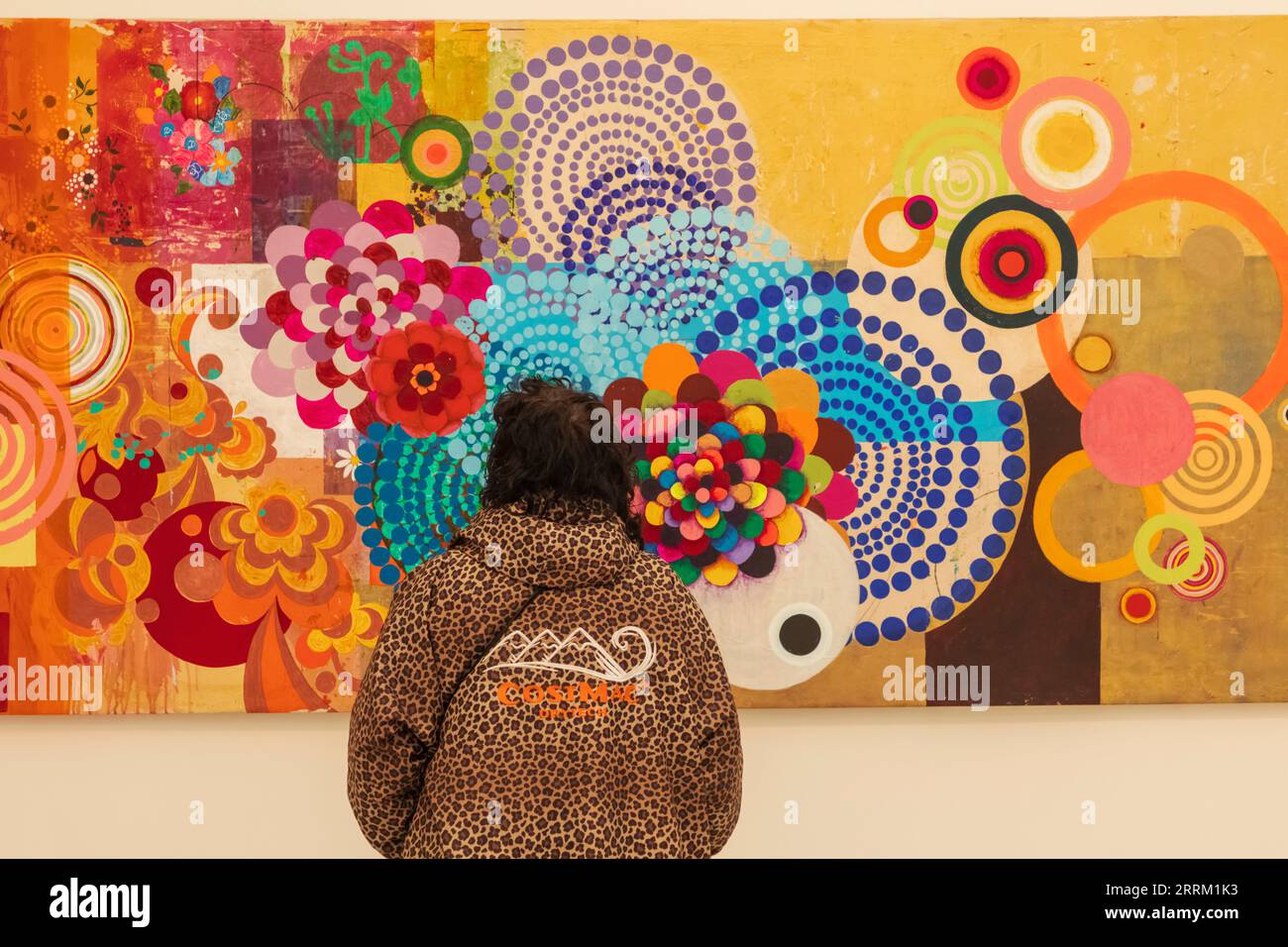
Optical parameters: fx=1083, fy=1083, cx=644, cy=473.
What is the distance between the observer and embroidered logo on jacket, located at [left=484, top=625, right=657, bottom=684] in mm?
1436

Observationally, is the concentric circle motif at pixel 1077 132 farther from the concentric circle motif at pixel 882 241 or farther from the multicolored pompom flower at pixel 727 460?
the multicolored pompom flower at pixel 727 460

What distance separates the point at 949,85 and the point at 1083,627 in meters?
1.17

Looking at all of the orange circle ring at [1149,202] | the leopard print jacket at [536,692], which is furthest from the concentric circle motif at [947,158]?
the leopard print jacket at [536,692]

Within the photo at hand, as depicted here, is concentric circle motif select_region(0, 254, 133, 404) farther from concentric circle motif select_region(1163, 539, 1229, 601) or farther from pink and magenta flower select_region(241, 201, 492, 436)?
concentric circle motif select_region(1163, 539, 1229, 601)

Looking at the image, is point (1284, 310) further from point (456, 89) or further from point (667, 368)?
point (456, 89)

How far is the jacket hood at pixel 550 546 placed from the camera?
4.79ft

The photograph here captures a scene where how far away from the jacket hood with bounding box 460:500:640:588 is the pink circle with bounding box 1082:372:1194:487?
1.26 metres

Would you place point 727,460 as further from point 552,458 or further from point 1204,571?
point 1204,571

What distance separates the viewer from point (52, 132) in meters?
2.23

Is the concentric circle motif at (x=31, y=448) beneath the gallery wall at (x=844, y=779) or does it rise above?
above

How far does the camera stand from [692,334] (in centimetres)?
225

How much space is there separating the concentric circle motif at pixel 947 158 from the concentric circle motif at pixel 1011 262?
0.06m

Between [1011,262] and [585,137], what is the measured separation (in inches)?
36.6

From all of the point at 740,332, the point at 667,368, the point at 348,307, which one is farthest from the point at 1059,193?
the point at 348,307
